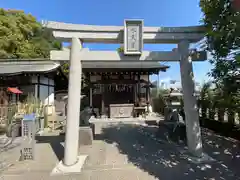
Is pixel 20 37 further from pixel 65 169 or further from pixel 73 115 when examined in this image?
pixel 65 169

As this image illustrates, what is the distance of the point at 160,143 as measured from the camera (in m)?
5.20

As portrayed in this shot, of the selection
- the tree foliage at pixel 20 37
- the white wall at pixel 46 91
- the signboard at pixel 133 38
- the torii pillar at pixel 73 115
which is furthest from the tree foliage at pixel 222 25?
the tree foliage at pixel 20 37

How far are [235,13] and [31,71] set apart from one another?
929 centimetres

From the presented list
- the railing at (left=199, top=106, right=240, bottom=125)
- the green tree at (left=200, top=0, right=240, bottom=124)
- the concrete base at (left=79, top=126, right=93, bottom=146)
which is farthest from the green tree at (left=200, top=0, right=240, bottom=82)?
the concrete base at (left=79, top=126, right=93, bottom=146)

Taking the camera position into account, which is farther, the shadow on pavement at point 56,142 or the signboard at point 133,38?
the shadow on pavement at point 56,142

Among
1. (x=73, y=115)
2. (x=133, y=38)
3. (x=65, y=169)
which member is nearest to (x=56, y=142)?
(x=65, y=169)

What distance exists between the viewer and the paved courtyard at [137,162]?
10.5 feet

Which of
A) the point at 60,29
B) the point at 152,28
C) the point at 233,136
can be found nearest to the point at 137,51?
the point at 152,28

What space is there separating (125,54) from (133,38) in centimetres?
46

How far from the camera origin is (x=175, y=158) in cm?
398

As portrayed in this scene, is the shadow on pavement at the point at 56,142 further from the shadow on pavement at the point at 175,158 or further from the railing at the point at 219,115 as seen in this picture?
the railing at the point at 219,115

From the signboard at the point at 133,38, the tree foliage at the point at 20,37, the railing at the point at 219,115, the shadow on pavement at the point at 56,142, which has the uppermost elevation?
the tree foliage at the point at 20,37

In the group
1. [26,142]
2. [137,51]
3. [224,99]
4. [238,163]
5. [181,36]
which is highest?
[181,36]

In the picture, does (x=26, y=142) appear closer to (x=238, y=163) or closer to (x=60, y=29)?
(x=60, y=29)
